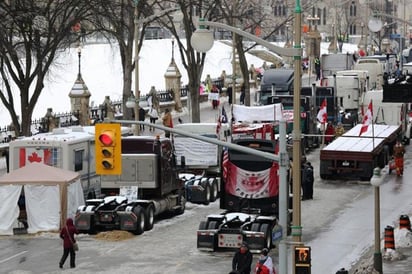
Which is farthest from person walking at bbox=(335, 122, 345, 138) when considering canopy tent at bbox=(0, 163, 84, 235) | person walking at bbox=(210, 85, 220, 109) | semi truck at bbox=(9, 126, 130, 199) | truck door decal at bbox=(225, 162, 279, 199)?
canopy tent at bbox=(0, 163, 84, 235)

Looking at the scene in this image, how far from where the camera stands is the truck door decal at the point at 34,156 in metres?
35.6

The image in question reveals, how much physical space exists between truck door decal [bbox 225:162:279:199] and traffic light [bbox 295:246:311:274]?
10.8 m

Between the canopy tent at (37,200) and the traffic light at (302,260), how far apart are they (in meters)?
12.2

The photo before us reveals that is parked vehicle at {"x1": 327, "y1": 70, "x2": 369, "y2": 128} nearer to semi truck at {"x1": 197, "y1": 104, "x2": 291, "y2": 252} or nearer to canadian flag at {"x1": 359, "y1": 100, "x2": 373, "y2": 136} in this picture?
canadian flag at {"x1": 359, "y1": 100, "x2": 373, "y2": 136}

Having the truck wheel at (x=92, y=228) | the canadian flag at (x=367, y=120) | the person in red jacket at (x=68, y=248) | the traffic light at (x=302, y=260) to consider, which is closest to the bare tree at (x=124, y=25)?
the canadian flag at (x=367, y=120)

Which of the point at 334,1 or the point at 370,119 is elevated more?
the point at 334,1

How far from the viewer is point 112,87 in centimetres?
8188

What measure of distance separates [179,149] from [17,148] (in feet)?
26.9

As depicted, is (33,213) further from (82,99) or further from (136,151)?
(82,99)

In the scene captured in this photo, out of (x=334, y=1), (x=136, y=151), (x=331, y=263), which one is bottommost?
(x=331, y=263)

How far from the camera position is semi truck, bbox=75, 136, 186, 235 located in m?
33.0

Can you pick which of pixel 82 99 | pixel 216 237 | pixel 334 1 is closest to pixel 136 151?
pixel 216 237

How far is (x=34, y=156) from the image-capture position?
117 feet

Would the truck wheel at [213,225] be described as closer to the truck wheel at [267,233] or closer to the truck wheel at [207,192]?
the truck wheel at [267,233]
